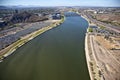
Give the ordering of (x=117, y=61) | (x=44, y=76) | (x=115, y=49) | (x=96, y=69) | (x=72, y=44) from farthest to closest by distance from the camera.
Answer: (x=72, y=44)
(x=115, y=49)
(x=117, y=61)
(x=96, y=69)
(x=44, y=76)

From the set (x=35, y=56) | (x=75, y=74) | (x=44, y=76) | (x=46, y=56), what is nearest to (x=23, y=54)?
(x=35, y=56)

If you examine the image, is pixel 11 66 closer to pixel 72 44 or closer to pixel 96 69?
pixel 96 69

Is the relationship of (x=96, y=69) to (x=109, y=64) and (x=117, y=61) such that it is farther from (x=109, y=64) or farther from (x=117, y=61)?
(x=117, y=61)

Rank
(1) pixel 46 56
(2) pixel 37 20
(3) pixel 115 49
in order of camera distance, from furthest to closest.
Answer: (2) pixel 37 20
(3) pixel 115 49
(1) pixel 46 56

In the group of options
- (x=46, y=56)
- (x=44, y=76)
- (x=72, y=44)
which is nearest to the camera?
(x=44, y=76)

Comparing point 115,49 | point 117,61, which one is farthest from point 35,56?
point 115,49

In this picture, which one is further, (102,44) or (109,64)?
(102,44)
